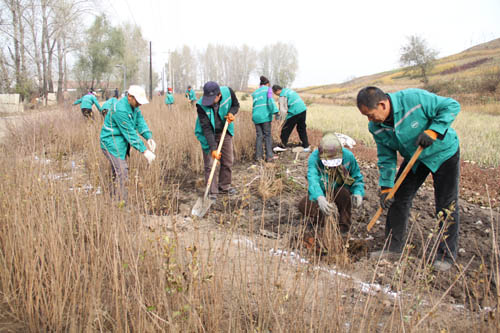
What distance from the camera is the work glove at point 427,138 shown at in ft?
8.06

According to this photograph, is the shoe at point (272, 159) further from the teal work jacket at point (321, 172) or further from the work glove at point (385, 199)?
the work glove at point (385, 199)

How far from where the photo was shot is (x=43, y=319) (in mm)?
1677

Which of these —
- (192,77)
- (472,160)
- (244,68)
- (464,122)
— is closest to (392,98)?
(472,160)

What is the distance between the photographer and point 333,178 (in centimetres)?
293

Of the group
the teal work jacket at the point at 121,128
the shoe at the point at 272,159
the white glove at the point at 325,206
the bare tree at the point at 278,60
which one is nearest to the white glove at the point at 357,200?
the white glove at the point at 325,206

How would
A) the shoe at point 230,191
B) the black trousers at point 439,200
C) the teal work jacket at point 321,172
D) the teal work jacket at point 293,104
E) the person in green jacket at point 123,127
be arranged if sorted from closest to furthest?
the black trousers at point 439,200
the teal work jacket at point 321,172
the person in green jacket at point 123,127
the shoe at point 230,191
the teal work jacket at point 293,104

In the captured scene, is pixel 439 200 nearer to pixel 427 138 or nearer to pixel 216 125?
pixel 427 138

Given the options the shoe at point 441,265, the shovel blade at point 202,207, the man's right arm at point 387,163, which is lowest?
the shoe at point 441,265

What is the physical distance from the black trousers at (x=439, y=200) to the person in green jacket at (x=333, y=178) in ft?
1.18

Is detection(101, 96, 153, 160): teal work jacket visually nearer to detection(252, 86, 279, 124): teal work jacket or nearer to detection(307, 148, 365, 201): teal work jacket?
detection(307, 148, 365, 201): teal work jacket

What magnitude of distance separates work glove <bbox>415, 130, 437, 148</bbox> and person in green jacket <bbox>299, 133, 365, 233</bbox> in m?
0.75

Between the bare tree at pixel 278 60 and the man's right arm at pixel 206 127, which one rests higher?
the bare tree at pixel 278 60

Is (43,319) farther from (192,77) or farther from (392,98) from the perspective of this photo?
(192,77)

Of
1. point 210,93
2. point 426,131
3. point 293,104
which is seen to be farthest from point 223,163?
point 426,131
